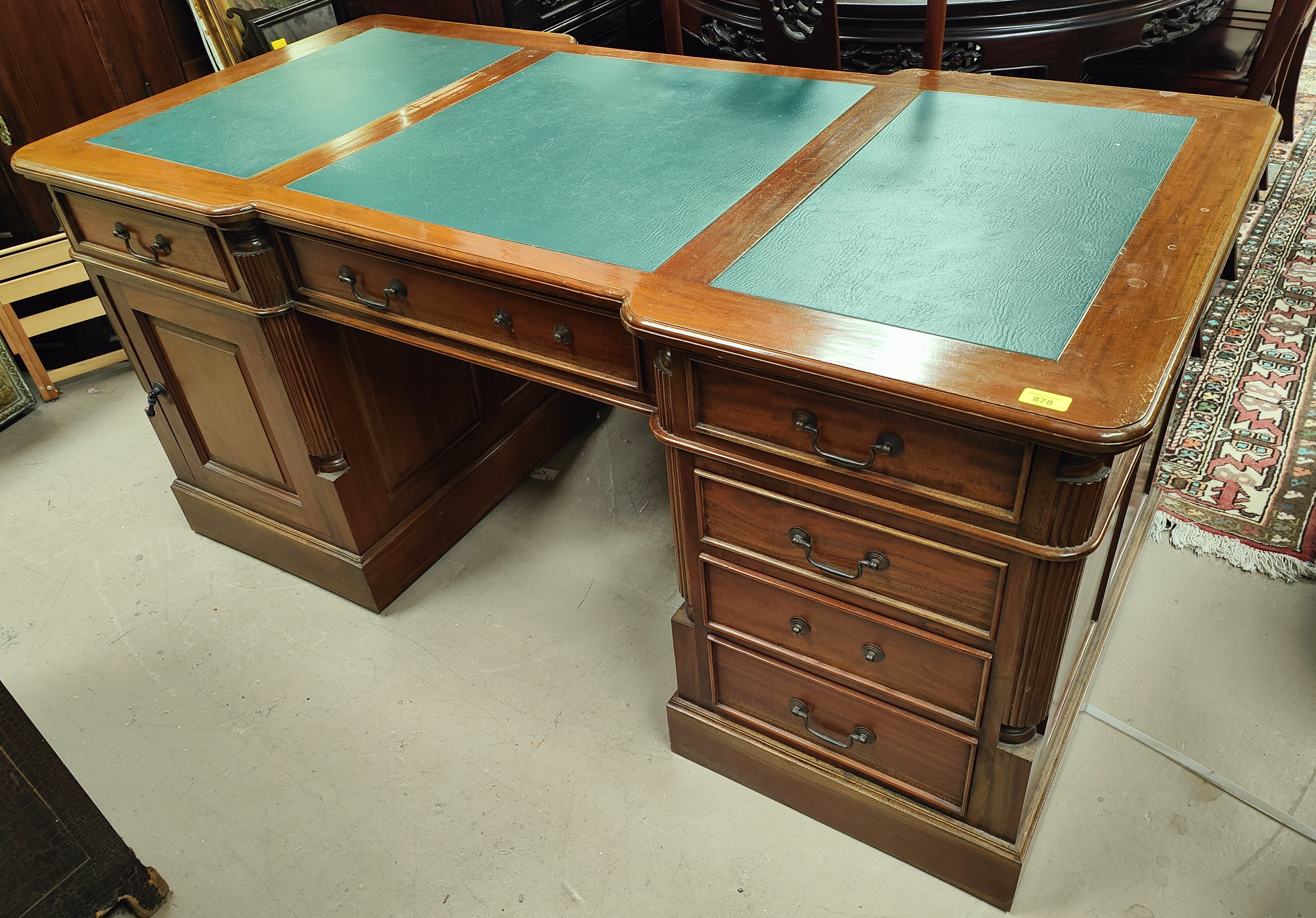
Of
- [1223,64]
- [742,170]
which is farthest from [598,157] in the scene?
[1223,64]

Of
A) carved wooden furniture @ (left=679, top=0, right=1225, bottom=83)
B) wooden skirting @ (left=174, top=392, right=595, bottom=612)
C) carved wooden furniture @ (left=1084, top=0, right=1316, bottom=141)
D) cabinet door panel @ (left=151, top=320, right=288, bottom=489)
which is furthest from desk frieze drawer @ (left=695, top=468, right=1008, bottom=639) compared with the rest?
carved wooden furniture @ (left=1084, top=0, right=1316, bottom=141)

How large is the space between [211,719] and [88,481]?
1095 millimetres

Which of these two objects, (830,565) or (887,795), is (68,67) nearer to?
(830,565)

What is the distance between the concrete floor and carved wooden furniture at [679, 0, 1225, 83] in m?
1.31

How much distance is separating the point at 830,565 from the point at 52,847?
136cm

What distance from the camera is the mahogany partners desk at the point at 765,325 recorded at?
120 cm

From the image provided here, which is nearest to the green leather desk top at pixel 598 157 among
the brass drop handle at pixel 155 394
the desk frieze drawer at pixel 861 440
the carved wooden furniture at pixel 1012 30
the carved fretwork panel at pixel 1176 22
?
the desk frieze drawer at pixel 861 440

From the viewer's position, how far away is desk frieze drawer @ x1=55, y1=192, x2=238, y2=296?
5.97 ft

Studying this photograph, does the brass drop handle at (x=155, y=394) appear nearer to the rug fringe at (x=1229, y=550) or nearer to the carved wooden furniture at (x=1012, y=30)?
the carved wooden furniture at (x=1012, y=30)

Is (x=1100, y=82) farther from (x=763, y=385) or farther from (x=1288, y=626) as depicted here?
(x=763, y=385)

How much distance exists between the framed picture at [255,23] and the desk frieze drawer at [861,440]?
1942mm

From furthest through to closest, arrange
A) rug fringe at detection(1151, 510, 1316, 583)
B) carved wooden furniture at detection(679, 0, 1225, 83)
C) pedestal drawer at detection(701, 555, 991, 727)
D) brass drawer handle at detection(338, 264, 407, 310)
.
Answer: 1. carved wooden furniture at detection(679, 0, 1225, 83)
2. rug fringe at detection(1151, 510, 1316, 583)
3. brass drawer handle at detection(338, 264, 407, 310)
4. pedestal drawer at detection(701, 555, 991, 727)

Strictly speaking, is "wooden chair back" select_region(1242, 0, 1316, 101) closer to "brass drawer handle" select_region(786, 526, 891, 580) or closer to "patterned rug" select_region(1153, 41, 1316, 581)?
"patterned rug" select_region(1153, 41, 1316, 581)

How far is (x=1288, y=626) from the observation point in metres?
2.04
